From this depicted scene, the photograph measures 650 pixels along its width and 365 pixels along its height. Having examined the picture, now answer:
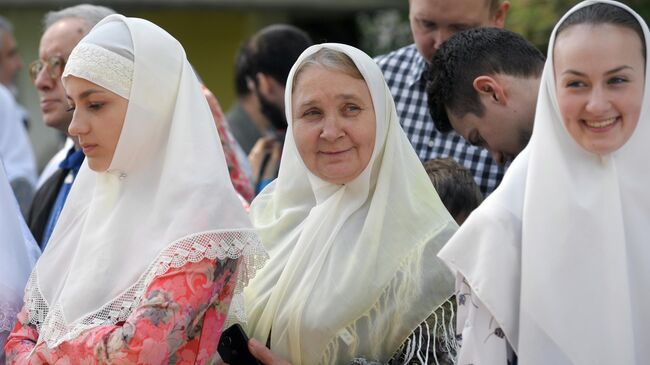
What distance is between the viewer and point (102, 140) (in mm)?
3588

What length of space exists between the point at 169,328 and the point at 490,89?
5.59 ft

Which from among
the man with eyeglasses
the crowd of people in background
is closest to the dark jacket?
the man with eyeglasses

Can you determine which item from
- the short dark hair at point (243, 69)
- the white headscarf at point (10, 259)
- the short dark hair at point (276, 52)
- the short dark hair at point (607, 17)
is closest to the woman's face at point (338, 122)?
the short dark hair at point (607, 17)

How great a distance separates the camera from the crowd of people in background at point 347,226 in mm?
3287

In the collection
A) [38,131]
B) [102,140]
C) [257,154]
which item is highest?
[102,140]

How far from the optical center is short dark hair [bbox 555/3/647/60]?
335 centimetres

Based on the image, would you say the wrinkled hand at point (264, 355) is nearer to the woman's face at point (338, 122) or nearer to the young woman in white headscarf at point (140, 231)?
the young woman in white headscarf at point (140, 231)

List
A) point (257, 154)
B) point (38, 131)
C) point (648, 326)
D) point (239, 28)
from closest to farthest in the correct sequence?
point (648, 326), point (257, 154), point (38, 131), point (239, 28)

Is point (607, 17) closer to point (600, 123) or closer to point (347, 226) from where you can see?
point (600, 123)

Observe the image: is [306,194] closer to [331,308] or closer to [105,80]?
[331,308]

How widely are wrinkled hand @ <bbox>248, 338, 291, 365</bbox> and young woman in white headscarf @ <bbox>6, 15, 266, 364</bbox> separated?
19cm

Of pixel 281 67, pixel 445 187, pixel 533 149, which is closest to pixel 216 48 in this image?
pixel 281 67

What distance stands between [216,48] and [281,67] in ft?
25.2

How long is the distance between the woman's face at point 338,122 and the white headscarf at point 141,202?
40cm
